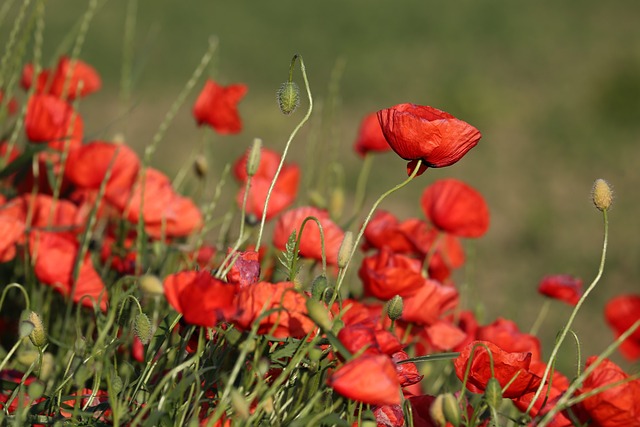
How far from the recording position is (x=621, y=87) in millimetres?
4547

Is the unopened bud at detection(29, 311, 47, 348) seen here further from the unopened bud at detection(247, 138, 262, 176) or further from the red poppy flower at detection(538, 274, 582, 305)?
the red poppy flower at detection(538, 274, 582, 305)

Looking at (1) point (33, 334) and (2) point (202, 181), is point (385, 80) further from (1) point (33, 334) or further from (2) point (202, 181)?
(1) point (33, 334)

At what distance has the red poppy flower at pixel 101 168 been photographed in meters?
1.31

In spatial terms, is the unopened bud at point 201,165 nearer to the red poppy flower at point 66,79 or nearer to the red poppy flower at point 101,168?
the red poppy flower at point 101,168

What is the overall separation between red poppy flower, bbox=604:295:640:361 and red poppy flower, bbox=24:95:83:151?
0.78 m

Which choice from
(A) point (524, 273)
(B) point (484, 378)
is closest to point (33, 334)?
(B) point (484, 378)

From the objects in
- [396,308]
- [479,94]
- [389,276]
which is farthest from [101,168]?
[479,94]

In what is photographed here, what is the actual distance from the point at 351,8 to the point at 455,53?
4.09 ft

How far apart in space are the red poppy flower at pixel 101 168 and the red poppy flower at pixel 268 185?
16cm

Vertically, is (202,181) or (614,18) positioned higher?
(614,18)

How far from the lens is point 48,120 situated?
133 cm

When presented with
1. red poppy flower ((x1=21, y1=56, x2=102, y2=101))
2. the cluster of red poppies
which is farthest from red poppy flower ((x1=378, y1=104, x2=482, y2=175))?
red poppy flower ((x1=21, y1=56, x2=102, y2=101))

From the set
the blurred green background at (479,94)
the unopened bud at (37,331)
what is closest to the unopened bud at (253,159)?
the unopened bud at (37,331)

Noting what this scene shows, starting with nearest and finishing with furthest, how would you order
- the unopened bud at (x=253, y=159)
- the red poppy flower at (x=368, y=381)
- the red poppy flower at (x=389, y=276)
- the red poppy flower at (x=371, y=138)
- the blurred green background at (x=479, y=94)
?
1. the red poppy flower at (x=368, y=381)
2. the unopened bud at (x=253, y=159)
3. the red poppy flower at (x=389, y=276)
4. the red poppy flower at (x=371, y=138)
5. the blurred green background at (x=479, y=94)
